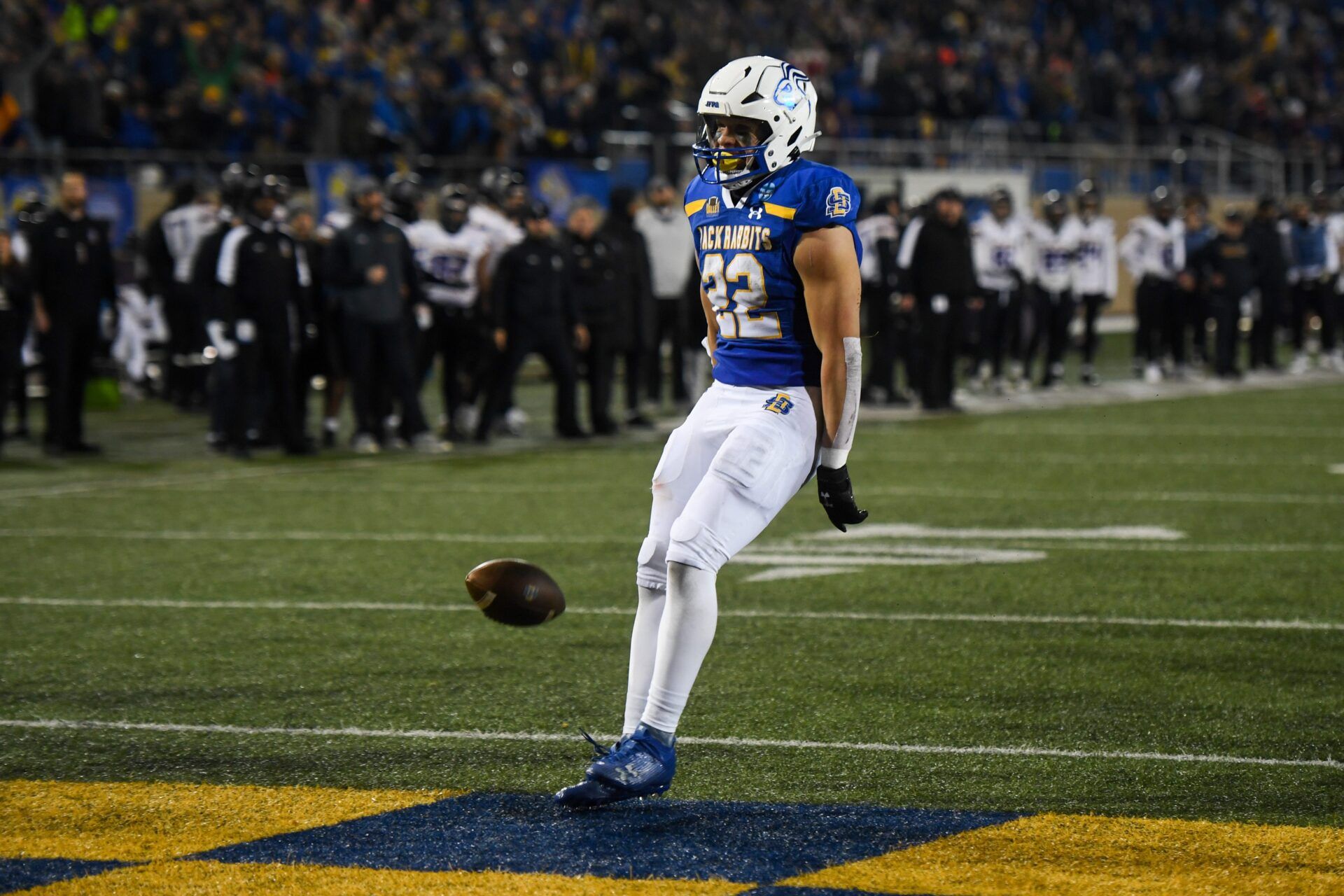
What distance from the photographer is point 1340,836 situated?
14.1 feet

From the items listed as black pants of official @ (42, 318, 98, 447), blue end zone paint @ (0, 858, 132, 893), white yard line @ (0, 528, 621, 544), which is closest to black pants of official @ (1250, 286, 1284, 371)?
black pants of official @ (42, 318, 98, 447)

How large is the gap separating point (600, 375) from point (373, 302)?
205cm

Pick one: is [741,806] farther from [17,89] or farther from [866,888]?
[17,89]

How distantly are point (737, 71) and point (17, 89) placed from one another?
15.1m

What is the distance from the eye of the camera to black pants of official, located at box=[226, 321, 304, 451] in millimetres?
12711

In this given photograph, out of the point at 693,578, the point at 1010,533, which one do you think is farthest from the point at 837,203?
the point at 1010,533

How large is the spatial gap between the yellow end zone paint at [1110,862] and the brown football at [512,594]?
4.19ft

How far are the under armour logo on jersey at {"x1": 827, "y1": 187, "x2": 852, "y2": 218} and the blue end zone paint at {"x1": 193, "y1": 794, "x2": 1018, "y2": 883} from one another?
1464 mm

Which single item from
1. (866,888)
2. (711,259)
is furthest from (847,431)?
(866,888)

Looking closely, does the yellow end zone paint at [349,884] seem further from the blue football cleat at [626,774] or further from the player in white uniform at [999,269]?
the player in white uniform at [999,269]

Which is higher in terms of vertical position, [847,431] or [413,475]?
[847,431]

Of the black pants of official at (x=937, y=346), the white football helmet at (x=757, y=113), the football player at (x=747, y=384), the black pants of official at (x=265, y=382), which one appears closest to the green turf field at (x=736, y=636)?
the football player at (x=747, y=384)

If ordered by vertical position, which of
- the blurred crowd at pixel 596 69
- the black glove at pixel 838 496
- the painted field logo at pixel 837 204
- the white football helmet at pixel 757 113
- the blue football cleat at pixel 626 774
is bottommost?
the blue football cleat at pixel 626 774

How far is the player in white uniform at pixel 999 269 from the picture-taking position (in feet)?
57.7
